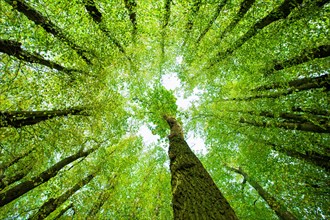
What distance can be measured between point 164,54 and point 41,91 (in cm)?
878

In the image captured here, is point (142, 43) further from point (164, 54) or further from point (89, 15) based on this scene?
point (89, 15)

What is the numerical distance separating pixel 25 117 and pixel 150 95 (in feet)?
25.0

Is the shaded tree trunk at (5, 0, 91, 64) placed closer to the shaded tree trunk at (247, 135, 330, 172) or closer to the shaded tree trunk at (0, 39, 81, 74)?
the shaded tree trunk at (0, 39, 81, 74)

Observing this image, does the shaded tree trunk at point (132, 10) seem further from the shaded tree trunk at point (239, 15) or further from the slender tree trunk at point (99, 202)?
the slender tree trunk at point (99, 202)

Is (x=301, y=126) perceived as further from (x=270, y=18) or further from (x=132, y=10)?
(x=132, y=10)

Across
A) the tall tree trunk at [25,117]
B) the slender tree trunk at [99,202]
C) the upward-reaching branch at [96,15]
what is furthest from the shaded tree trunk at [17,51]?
the slender tree trunk at [99,202]

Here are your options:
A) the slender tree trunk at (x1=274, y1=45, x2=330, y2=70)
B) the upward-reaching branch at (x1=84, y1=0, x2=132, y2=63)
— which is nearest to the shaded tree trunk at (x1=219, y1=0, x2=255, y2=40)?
the slender tree trunk at (x1=274, y1=45, x2=330, y2=70)

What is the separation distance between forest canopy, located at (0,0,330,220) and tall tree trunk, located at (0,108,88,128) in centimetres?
3

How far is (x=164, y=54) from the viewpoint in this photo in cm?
1232

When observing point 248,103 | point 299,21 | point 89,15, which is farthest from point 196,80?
point 89,15

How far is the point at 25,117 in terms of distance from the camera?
4.36 m

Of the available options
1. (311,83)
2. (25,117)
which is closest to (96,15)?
(25,117)

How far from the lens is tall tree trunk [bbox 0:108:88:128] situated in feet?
13.2

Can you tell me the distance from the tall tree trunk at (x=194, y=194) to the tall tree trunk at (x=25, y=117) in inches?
143
